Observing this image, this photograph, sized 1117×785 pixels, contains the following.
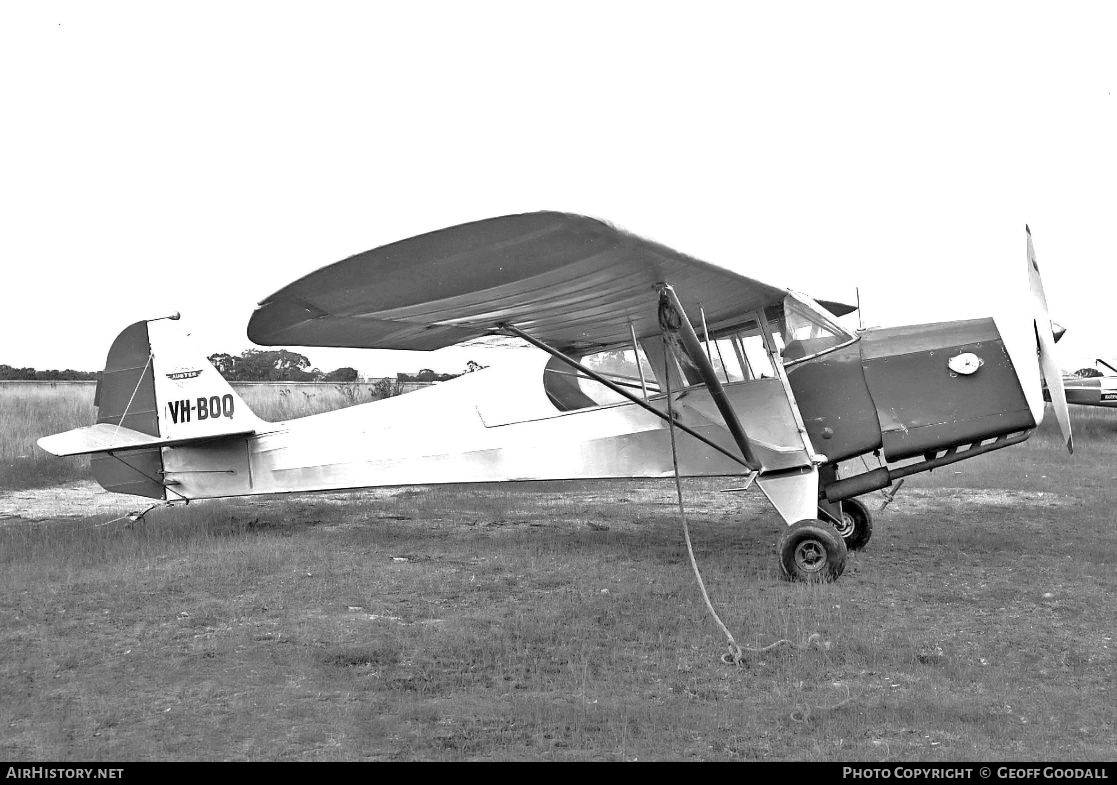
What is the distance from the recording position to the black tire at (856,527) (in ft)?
24.9

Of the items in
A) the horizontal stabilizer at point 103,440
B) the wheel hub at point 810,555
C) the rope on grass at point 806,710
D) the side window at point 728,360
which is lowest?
the rope on grass at point 806,710

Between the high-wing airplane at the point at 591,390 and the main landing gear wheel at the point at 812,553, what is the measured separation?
0.05 ft

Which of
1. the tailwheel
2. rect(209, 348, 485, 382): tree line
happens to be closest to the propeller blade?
the tailwheel

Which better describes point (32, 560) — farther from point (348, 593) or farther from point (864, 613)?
point (864, 613)

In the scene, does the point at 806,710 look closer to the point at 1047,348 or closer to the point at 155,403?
the point at 1047,348

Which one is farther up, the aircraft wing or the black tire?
the aircraft wing

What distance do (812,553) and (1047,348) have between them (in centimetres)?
258

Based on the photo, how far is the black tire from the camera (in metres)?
7.58

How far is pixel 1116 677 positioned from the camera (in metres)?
4.13

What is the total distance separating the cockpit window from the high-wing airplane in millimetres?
12

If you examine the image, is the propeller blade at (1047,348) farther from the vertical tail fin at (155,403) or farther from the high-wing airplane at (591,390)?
the vertical tail fin at (155,403)

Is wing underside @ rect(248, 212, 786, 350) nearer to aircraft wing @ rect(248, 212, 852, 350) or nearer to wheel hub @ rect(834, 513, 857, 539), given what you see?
aircraft wing @ rect(248, 212, 852, 350)

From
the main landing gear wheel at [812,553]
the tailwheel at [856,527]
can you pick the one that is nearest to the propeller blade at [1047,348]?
the tailwheel at [856,527]

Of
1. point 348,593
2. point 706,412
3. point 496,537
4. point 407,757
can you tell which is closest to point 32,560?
point 348,593
